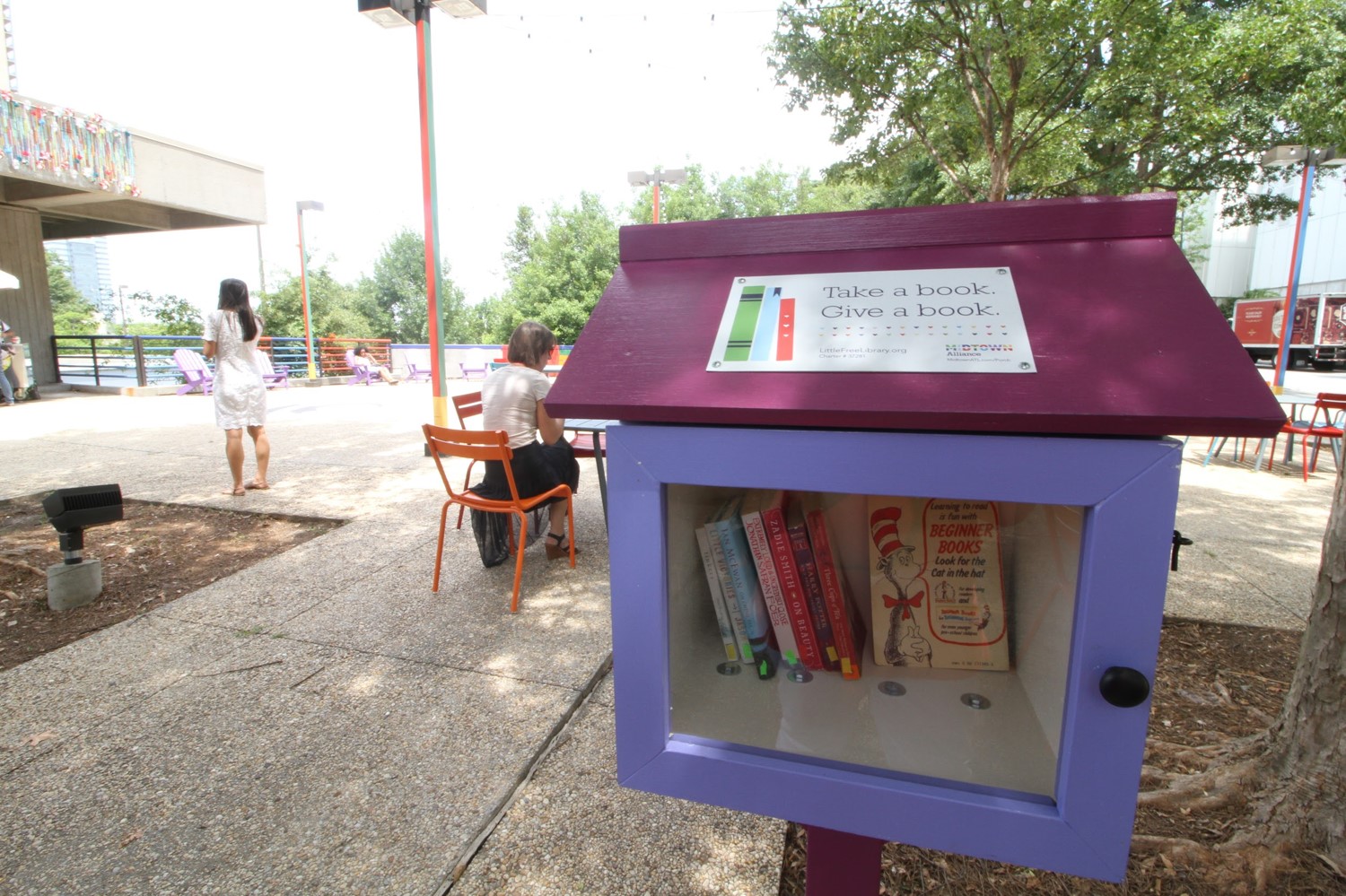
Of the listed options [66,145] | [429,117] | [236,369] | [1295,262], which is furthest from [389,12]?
[1295,262]

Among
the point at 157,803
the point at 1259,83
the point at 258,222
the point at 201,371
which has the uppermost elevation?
the point at 1259,83

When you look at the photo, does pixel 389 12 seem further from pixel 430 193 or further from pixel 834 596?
pixel 834 596

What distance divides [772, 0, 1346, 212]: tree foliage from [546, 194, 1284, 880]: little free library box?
23.1 ft

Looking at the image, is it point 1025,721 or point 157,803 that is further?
point 157,803

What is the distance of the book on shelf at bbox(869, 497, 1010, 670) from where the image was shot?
0.96 metres

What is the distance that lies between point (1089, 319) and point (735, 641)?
2.15 feet

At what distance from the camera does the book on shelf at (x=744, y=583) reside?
0.98 m

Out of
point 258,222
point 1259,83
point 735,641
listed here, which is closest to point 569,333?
point 258,222

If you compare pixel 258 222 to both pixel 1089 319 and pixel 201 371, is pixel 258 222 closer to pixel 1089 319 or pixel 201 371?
pixel 201 371

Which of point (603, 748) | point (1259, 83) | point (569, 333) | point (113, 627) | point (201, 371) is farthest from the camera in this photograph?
point (569, 333)

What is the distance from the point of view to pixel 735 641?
1034 millimetres

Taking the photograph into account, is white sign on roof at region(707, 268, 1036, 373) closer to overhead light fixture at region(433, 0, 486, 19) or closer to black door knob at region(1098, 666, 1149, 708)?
black door knob at region(1098, 666, 1149, 708)

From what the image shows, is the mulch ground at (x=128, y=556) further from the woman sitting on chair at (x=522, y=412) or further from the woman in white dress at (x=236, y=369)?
the woman sitting on chair at (x=522, y=412)

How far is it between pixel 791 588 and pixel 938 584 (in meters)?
0.23
